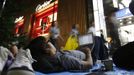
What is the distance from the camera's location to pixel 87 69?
1.92m

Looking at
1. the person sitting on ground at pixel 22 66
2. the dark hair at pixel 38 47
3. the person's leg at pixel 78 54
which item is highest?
the dark hair at pixel 38 47

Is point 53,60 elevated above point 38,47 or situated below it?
below

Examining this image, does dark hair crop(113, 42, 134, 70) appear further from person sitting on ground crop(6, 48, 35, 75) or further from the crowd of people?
person sitting on ground crop(6, 48, 35, 75)

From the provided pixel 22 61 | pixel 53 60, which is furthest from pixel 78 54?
pixel 22 61

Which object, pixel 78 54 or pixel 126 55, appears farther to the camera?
pixel 78 54

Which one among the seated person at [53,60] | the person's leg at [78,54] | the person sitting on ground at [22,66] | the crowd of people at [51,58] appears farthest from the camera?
the person's leg at [78,54]

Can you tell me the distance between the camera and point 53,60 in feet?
6.19

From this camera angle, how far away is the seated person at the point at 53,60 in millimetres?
1871

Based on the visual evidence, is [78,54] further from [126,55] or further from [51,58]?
[126,55]

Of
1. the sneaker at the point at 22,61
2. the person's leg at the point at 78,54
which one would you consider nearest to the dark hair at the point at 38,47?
the person's leg at the point at 78,54

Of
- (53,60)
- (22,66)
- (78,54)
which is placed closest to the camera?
(22,66)

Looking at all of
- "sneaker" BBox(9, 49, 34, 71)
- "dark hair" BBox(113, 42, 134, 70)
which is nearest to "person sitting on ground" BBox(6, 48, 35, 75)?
"sneaker" BBox(9, 49, 34, 71)

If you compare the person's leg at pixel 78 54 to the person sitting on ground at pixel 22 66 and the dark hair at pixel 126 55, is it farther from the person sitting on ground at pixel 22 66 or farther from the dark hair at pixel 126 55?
the person sitting on ground at pixel 22 66

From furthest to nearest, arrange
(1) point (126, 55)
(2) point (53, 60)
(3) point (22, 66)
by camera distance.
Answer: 1. (2) point (53, 60)
2. (1) point (126, 55)
3. (3) point (22, 66)
